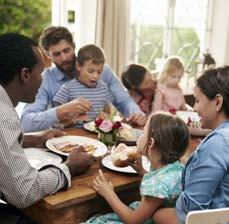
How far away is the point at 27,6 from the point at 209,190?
275 cm

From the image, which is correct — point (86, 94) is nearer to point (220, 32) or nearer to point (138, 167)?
point (138, 167)

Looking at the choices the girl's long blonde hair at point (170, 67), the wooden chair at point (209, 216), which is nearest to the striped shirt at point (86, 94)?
the girl's long blonde hair at point (170, 67)

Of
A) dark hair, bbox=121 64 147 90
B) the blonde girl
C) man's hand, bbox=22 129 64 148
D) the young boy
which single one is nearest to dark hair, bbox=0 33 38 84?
man's hand, bbox=22 129 64 148

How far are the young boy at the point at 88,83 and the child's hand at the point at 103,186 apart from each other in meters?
1.04

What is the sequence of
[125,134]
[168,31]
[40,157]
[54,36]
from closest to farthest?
[40,157], [125,134], [54,36], [168,31]

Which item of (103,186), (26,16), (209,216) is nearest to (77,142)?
(103,186)

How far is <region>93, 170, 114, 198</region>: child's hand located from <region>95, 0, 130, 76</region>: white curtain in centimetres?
206

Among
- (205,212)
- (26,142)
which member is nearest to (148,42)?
(26,142)

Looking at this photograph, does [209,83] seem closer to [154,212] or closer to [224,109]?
[224,109]

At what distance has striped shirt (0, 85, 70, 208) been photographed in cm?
130

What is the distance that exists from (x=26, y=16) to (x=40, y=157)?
6.91ft

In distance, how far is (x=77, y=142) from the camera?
6.43ft

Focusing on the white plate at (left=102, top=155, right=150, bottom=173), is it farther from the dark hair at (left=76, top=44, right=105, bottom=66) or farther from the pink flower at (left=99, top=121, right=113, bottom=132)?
the dark hair at (left=76, top=44, right=105, bottom=66)

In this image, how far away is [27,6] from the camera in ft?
11.4
